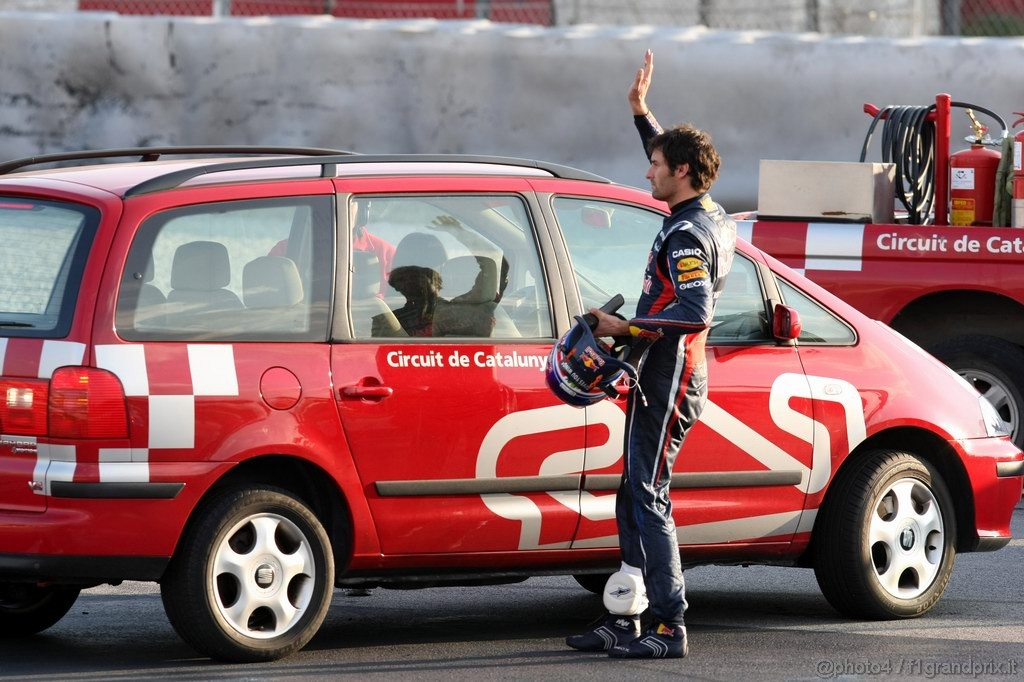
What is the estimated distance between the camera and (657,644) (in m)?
5.62

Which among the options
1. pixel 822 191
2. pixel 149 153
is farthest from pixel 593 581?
pixel 822 191

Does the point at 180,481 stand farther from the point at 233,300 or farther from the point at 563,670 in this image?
the point at 563,670

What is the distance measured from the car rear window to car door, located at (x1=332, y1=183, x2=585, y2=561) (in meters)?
0.84

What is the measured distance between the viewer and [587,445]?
575 cm

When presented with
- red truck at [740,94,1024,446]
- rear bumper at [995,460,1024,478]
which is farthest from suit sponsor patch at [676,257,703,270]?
red truck at [740,94,1024,446]

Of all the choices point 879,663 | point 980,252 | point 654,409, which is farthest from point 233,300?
point 980,252

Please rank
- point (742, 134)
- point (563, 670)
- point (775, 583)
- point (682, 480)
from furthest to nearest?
point (742, 134) → point (775, 583) → point (682, 480) → point (563, 670)

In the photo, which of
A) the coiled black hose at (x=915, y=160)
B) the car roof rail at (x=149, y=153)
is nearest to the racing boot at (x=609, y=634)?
the car roof rail at (x=149, y=153)

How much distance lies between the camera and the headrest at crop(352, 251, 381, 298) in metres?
5.57

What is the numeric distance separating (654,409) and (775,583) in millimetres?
1919

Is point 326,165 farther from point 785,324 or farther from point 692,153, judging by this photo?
point 785,324

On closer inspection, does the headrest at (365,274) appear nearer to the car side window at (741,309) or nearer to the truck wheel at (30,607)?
the car side window at (741,309)

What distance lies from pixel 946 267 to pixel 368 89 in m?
5.92

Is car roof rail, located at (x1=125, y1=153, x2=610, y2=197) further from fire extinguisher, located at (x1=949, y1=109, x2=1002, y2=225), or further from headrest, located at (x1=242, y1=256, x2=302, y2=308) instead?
fire extinguisher, located at (x1=949, y1=109, x2=1002, y2=225)
